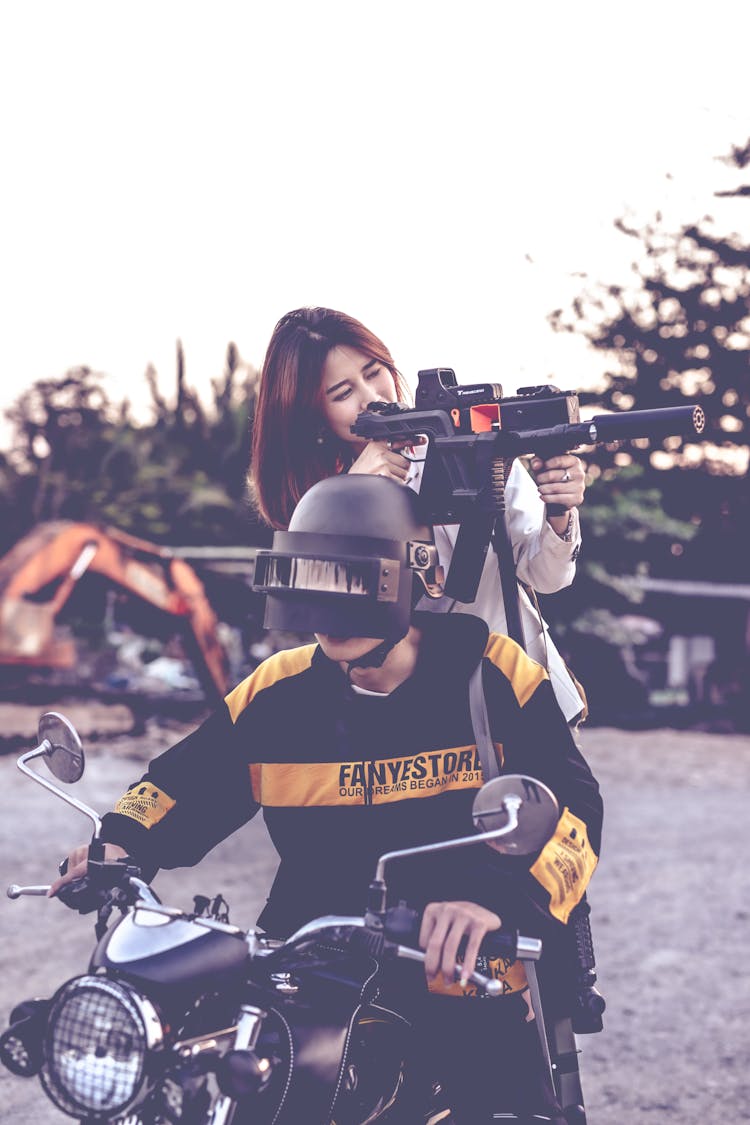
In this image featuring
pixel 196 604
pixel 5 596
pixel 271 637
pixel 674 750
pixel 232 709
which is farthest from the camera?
pixel 271 637

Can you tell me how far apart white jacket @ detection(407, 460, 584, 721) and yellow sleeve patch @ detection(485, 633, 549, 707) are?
0.26m

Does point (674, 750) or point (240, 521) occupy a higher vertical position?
point (240, 521)

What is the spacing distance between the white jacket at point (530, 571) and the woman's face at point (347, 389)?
30 cm

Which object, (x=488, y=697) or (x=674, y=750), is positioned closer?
(x=488, y=697)

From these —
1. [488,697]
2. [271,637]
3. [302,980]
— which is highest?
[488,697]

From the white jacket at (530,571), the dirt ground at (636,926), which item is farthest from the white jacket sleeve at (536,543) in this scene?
the dirt ground at (636,926)

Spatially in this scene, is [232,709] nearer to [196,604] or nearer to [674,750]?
[196,604]

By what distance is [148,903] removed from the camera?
1879 millimetres

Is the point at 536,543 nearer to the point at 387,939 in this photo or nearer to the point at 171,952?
the point at 387,939

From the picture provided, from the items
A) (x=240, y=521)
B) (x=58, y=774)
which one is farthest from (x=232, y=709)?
(x=240, y=521)

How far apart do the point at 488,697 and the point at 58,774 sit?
74 cm

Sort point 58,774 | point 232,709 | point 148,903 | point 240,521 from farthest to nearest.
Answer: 1. point 240,521
2. point 232,709
3. point 58,774
4. point 148,903

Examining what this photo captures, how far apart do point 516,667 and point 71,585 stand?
10.1 meters

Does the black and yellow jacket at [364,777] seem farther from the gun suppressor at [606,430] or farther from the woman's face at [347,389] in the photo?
the woman's face at [347,389]
